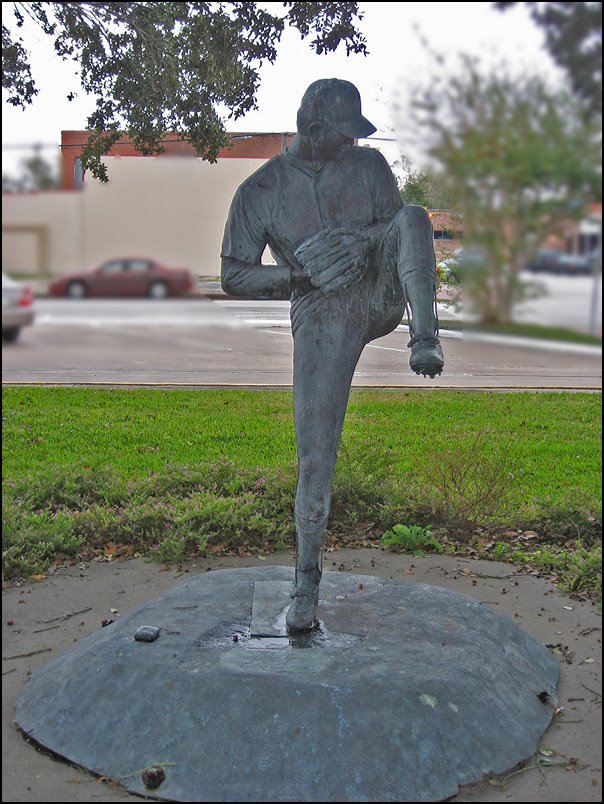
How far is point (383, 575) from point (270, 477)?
56.1 inches


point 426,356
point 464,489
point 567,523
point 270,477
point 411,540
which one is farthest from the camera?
point 270,477

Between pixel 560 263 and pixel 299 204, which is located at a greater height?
pixel 299 204

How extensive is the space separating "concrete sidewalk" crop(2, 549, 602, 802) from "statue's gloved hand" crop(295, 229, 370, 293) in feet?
5.14

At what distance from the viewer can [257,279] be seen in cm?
301

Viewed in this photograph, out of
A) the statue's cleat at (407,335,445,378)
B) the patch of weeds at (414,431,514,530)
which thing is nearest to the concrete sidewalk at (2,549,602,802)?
the patch of weeds at (414,431,514,530)

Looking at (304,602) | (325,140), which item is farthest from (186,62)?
(304,602)

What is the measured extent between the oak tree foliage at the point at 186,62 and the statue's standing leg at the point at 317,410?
1.37 metres

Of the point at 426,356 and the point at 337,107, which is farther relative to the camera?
the point at 337,107

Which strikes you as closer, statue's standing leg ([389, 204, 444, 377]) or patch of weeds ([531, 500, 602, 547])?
statue's standing leg ([389, 204, 444, 377])

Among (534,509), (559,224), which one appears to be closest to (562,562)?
(534,509)

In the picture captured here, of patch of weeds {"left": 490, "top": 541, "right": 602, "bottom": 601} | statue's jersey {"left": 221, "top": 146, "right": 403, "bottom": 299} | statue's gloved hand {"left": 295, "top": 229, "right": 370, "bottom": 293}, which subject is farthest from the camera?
patch of weeds {"left": 490, "top": 541, "right": 602, "bottom": 601}

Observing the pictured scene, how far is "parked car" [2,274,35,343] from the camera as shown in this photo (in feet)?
7.05

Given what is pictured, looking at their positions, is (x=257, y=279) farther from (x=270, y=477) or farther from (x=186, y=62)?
(x=270, y=477)

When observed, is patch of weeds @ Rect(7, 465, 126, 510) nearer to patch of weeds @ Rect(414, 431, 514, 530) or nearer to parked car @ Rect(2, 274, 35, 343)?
patch of weeds @ Rect(414, 431, 514, 530)
